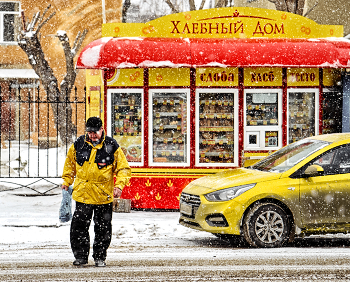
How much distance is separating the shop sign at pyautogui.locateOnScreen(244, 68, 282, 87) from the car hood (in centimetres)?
352

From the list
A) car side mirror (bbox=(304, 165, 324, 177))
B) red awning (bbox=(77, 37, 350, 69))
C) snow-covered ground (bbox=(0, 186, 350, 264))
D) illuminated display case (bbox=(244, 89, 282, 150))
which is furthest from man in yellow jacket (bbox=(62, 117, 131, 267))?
illuminated display case (bbox=(244, 89, 282, 150))

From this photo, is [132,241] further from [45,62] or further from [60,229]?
[45,62]

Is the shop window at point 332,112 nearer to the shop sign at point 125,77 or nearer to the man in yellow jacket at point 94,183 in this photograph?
the shop sign at point 125,77

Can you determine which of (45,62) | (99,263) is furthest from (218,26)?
(45,62)

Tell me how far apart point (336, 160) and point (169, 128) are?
4603mm

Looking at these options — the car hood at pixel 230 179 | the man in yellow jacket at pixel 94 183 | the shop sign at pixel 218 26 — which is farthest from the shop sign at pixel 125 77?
the man in yellow jacket at pixel 94 183

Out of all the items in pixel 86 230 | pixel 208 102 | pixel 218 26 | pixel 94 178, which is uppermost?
pixel 218 26

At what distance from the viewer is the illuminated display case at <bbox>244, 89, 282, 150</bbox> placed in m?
12.6

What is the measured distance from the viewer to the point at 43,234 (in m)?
9.84

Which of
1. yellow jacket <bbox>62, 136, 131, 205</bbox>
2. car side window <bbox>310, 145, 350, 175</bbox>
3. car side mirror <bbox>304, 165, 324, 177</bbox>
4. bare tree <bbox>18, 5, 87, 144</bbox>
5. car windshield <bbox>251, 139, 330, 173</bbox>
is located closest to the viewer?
yellow jacket <bbox>62, 136, 131, 205</bbox>

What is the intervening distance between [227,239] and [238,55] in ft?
12.9

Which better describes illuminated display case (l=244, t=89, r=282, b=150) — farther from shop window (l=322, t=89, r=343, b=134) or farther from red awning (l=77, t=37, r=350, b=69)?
red awning (l=77, t=37, r=350, b=69)

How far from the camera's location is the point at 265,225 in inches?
329

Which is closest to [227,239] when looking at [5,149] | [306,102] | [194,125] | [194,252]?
[194,252]
